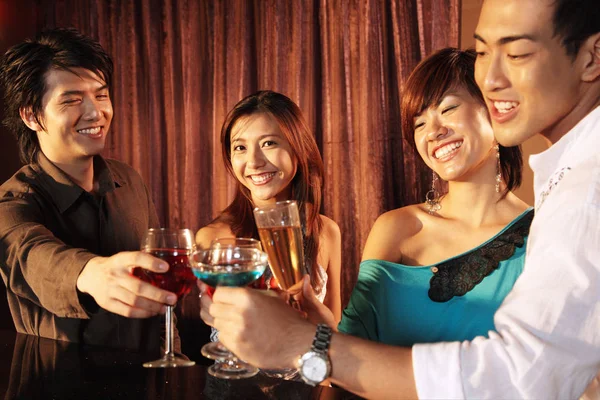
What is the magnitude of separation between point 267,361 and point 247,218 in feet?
4.85

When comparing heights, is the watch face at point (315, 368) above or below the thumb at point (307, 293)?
below

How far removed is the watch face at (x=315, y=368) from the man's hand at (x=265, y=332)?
26mm

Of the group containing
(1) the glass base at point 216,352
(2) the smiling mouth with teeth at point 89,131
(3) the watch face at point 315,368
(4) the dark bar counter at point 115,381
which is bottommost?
(4) the dark bar counter at point 115,381

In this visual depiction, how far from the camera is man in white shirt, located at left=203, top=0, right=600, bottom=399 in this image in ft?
3.30

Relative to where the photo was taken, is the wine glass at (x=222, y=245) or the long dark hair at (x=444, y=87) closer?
the wine glass at (x=222, y=245)

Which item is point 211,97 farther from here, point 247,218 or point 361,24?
point 247,218

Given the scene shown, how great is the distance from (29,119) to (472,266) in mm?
1814

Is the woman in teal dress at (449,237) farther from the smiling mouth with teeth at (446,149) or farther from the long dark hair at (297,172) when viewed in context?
the long dark hair at (297,172)

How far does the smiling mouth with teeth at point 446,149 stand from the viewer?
1968 millimetres

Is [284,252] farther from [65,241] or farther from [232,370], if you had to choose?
[65,241]

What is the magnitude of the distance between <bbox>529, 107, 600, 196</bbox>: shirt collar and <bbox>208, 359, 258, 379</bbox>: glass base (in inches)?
31.0

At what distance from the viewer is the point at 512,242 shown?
1.92m

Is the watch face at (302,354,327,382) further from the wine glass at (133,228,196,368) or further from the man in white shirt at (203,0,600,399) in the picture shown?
the wine glass at (133,228,196,368)

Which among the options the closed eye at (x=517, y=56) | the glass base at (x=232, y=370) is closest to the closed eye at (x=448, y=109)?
the closed eye at (x=517, y=56)
